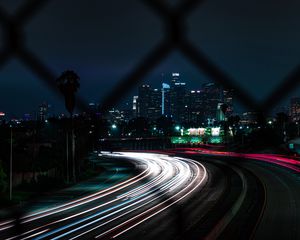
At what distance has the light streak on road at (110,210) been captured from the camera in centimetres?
1842

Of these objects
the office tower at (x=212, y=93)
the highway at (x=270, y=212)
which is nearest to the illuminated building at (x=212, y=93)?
the office tower at (x=212, y=93)

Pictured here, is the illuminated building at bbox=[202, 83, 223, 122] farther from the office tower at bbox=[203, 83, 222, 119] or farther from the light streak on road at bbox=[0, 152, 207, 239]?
the light streak on road at bbox=[0, 152, 207, 239]

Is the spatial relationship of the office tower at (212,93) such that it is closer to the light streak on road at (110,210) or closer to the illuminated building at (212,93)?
the illuminated building at (212,93)

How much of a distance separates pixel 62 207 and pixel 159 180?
1660 centimetres

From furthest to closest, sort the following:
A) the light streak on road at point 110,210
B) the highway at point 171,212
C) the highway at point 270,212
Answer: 1. the light streak on road at point 110,210
2. the highway at point 171,212
3. the highway at point 270,212

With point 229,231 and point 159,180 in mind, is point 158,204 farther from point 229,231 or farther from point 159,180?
point 159,180

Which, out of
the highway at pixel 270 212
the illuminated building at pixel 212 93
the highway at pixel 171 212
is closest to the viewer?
the illuminated building at pixel 212 93

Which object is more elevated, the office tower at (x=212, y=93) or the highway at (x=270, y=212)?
the office tower at (x=212, y=93)

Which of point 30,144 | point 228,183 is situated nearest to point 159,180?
point 228,183

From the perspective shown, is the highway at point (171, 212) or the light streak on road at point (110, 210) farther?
the light streak on road at point (110, 210)

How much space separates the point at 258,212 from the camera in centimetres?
2244

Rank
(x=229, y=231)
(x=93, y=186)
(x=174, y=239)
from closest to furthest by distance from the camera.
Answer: (x=174, y=239) → (x=229, y=231) → (x=93, y=186)

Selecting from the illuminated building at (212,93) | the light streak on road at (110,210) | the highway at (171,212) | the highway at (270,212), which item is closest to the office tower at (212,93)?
the illuminated building at (212,93)

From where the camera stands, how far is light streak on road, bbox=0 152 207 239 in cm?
1842
